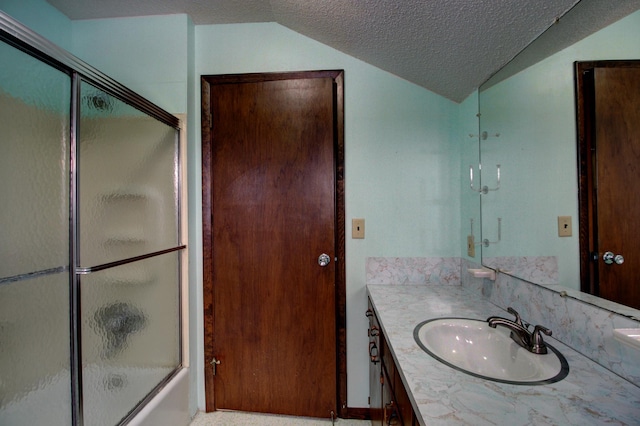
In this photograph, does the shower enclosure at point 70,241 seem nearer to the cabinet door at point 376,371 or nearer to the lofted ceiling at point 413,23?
the lofted ceiling at point 413,23

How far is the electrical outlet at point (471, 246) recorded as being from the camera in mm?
1464

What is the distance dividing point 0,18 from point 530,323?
2.05 meters

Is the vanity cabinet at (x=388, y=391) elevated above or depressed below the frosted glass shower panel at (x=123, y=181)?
below

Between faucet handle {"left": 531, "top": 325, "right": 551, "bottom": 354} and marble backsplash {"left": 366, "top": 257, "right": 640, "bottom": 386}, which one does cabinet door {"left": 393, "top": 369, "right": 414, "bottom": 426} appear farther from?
marble backsplash {"left": 366, "top": 257, "right": 640, "bottom": 386}

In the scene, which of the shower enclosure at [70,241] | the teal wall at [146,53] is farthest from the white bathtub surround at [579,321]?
the teal wall at [146,53]

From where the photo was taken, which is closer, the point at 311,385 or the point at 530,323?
the point at 530,323

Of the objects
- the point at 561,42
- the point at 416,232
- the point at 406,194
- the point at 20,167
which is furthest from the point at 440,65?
the point at 20,167

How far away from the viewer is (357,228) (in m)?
Result: 1.61

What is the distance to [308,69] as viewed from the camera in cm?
162

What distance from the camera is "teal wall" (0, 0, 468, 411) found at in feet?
5.20

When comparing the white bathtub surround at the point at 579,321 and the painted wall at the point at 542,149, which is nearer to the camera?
the white bathtub surround at the point at 579,321

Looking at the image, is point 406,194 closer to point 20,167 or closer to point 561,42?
point 561,42

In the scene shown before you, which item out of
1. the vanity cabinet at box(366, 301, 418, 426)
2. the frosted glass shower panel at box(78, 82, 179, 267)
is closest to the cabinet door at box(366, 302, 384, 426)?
the vanity cabinet at box(366, 301, 418, 426)

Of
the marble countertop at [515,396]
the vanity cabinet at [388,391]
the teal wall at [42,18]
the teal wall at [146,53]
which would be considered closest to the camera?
the marble countertop at [515,396]
